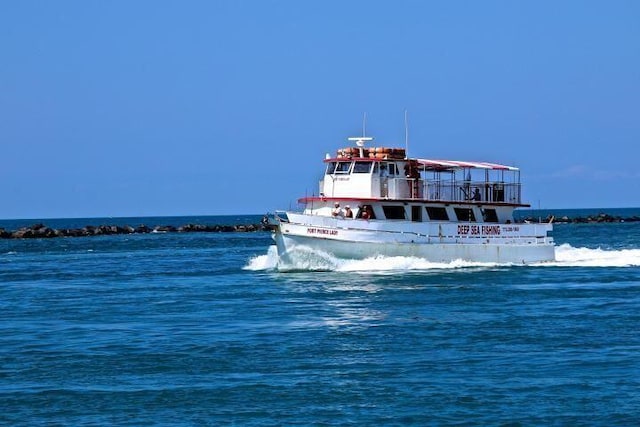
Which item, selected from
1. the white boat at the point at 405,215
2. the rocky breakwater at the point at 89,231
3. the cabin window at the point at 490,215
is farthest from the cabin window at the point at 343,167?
the rocky breakwater at the point at 89,231

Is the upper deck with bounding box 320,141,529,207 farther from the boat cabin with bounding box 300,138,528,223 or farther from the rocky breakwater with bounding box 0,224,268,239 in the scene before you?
the rocky breakwater with bounding box 0,224,268,239

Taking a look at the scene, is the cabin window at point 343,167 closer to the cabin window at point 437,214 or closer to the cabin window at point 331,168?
the cabin window at point 331,168

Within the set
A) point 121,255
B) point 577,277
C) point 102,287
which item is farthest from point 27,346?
point 121,255

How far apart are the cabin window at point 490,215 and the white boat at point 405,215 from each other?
4 cm

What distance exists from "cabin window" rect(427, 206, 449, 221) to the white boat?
0.04 metres

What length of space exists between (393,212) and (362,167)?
2073mm

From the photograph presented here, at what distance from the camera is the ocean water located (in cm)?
1744

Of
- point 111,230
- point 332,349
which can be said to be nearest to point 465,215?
point 332,349

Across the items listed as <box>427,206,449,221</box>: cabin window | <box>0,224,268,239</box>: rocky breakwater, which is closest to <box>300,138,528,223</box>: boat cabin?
<box>427,206,449,221</box>: cabin window

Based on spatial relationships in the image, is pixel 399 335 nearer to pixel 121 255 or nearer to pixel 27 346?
pixel 27 346

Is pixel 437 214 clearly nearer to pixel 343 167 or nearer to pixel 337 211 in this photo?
pixel 343 167

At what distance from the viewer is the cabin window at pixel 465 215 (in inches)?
1710

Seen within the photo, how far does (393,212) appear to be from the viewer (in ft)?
136

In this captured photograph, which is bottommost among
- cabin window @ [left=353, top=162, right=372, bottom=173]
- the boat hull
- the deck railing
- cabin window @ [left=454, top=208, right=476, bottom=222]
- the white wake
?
the white wake
